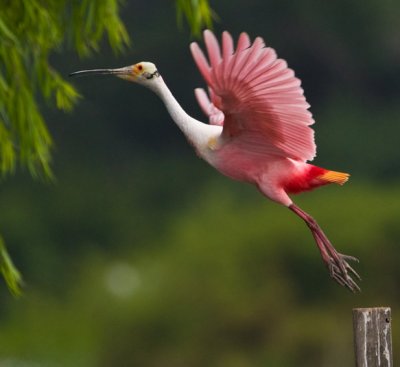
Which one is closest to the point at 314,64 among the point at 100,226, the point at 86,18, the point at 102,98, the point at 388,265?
the point at 102,98

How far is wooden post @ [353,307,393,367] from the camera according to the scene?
359 centimetres

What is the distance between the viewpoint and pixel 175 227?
10781 mm

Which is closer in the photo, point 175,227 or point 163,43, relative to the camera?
point 175,227

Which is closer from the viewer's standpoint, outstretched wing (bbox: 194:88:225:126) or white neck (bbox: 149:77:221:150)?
white neck (bbox: 149:77:221:150)

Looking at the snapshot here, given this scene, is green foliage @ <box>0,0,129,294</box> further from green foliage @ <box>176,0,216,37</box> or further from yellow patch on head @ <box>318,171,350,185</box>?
yellow patch on head @ <box>318,171,350,185</box>

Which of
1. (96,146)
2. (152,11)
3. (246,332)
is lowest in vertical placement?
(246,332)

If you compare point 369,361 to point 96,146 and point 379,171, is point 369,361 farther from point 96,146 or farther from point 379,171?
point 96,146

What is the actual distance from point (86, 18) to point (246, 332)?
3.83 meters

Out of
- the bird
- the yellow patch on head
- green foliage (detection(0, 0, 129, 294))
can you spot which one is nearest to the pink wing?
the bird

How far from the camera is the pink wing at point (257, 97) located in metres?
3.56

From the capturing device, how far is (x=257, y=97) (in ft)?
12.1

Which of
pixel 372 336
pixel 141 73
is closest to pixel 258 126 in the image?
pixel 141 73

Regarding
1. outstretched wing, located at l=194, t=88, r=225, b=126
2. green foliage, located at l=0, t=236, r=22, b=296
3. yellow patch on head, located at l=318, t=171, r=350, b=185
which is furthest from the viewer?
green foliage, located at l=0, t=236, r=22, b=296

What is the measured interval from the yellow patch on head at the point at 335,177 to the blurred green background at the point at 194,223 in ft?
13.8
